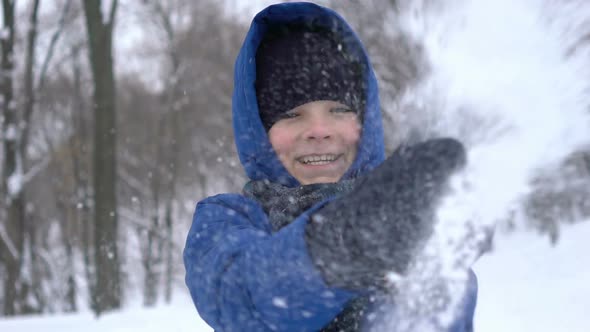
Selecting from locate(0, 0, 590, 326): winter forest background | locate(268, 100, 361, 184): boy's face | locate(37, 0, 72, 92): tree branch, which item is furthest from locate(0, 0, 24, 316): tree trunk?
locate(268, 100, 361, 184): boy's face

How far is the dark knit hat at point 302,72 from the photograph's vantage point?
160 cm

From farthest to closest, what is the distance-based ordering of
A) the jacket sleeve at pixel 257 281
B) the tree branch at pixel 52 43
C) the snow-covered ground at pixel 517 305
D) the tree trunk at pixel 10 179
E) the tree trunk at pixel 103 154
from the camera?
1. the tree branch at pixel 52 43
2. the tree trunk at pixel 10 179
3. the tree trunk at pixel 103 154
4. the snow-covered ground at pixel 517 305
5. the jacket sleeve at pixel 257 281

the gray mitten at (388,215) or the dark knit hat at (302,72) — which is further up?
the dark knit hat at (302,72)

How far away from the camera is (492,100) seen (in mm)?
905

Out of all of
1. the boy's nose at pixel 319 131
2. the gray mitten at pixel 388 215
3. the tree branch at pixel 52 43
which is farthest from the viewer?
the tree branch at pixel 52 43

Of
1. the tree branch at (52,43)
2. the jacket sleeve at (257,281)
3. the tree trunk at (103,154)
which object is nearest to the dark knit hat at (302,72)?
the jacket sleeve at (257,281)

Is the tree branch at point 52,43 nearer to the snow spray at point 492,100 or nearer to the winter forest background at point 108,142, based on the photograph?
the winter forest background at point 108,142

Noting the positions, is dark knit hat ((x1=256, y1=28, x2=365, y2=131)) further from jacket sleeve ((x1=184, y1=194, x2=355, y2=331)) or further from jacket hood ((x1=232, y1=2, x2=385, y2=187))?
jacket sleeve ((x1=184, y1=194, x2=355, y2=331))

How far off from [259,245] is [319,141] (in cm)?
52

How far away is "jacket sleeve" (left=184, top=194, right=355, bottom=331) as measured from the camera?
97 centimetres

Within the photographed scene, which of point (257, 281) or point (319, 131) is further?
point (319, 131)

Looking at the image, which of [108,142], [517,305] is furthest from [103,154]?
[517,305]

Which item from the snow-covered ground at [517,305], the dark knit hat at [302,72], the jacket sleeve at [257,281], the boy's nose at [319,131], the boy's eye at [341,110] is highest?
the dark knit hat at [302,72]

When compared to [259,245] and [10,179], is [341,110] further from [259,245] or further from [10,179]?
[10,179]
